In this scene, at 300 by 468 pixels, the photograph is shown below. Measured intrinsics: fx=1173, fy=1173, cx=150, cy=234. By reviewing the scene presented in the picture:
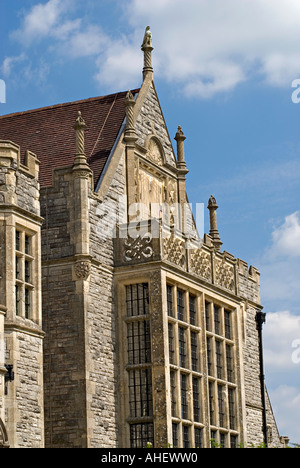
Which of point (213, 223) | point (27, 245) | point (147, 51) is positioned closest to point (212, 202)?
point (213, 223)

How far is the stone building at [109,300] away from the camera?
30.5 meters

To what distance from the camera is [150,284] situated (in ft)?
110

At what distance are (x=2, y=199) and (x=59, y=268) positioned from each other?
3.75 m

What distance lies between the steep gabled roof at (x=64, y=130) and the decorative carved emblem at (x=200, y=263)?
3.79 metres

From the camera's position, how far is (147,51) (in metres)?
39.3

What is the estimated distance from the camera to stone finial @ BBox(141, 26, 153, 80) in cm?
3912

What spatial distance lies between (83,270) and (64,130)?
6838mm

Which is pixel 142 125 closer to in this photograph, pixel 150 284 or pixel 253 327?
pixel 150 284

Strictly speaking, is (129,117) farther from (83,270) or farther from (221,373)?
(221,373)

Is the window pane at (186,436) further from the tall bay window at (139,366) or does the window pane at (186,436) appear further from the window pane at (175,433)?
the tall bay window at (139,366)

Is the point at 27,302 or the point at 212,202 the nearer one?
the point at 27,302

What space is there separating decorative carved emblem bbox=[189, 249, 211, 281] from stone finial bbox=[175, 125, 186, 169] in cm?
424

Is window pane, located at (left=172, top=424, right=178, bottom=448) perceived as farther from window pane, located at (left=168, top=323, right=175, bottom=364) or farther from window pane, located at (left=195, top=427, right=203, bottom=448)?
A: window pane, located at (left=168, top=323, right=175, bottom=364)

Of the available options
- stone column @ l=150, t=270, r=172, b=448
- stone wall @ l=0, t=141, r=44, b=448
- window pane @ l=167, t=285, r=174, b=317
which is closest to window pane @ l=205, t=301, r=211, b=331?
window pane @ l=167, t=285, r=174, b=317
